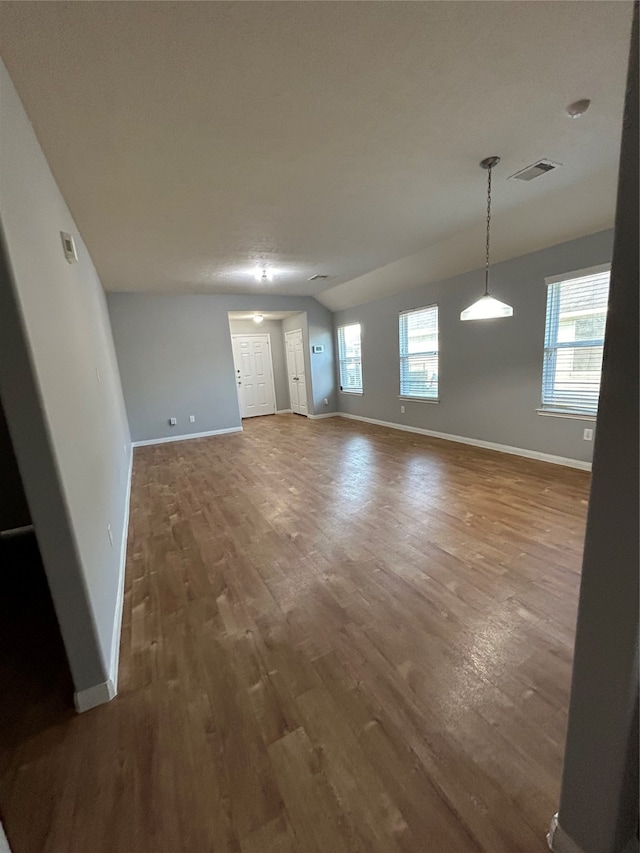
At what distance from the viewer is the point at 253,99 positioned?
170 cm

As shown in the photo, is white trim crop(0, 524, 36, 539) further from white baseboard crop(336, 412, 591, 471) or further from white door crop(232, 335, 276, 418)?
white door crop(232, 335, 276, 418)

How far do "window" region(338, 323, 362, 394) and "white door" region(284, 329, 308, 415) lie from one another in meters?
0.93

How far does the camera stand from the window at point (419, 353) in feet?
18.1

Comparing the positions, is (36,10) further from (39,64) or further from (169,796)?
(169,796)

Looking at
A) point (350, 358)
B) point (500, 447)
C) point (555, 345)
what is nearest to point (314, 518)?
point (500, 447)

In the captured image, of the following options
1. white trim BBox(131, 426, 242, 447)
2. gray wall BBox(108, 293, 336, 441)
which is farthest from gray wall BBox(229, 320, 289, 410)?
white trim BBox(131, 426, 242, 447)

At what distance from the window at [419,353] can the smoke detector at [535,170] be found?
8.68ft

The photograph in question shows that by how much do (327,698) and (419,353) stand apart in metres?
5.22

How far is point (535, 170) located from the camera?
2582mm

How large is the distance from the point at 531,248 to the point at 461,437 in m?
2.60

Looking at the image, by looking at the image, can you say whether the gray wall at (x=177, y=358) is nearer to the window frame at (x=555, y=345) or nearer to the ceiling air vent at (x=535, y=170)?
the window frame at (x=555, y=345)

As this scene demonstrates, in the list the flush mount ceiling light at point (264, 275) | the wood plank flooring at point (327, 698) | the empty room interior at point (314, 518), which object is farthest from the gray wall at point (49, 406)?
the flush mount ceiling light at point (264, 275)

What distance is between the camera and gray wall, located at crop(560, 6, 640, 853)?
0.66m

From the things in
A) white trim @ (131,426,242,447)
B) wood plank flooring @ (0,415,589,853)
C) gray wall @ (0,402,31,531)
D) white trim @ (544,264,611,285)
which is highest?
white trim @ (544,264,611,285)
